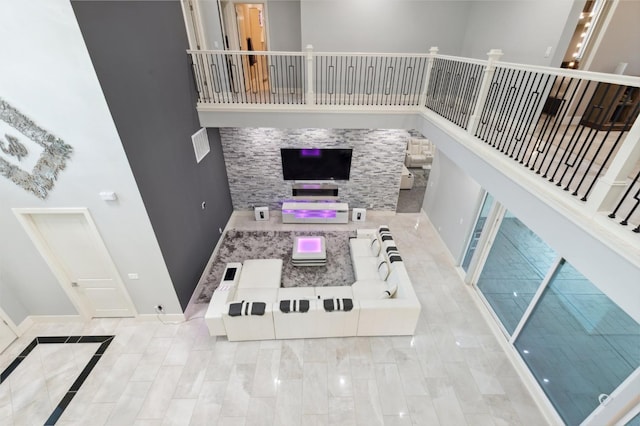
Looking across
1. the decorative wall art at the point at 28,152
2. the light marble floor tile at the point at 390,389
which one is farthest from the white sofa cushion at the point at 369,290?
the decorative wall art at the point at 28,152

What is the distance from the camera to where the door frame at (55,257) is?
3.76 meters

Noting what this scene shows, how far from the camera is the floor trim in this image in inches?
142

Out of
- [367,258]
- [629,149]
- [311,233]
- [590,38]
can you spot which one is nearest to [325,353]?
[367,258]

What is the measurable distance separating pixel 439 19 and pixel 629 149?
606 centimetres

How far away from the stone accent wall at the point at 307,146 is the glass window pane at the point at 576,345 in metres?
4.17

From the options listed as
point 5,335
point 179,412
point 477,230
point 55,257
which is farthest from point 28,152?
point 477,230

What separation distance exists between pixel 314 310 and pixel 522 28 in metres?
6.06

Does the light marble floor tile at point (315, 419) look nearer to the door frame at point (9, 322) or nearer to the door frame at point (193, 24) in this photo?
the door frame at point (9, 322)

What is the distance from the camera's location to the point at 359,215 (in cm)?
746

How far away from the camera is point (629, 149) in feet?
6.73

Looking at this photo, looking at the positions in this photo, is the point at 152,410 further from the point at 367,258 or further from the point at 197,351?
the point at 367,258

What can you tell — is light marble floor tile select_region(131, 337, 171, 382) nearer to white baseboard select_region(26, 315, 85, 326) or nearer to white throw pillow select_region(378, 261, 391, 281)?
white baseboard select_region(26, 315, 85, 326)

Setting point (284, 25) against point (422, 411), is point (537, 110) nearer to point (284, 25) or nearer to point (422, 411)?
point (422, 411)

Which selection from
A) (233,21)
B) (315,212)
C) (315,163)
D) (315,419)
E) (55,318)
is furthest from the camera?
(315,212)
